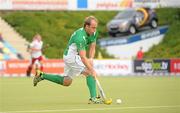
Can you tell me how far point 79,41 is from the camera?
38.9 feet

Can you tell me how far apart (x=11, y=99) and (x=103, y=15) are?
2859cm

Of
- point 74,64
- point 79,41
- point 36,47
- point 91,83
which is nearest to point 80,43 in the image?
point 79,41

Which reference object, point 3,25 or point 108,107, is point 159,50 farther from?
point 108,107

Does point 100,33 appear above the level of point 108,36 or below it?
above

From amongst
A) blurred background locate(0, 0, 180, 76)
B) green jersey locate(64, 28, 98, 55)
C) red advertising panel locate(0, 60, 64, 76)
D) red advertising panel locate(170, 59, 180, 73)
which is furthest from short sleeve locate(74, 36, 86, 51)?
red advertising panel locate(170, 59, 180, 73)

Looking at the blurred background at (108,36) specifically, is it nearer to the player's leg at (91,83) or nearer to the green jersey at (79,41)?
the player's leg at (91,83)

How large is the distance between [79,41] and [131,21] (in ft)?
89.0

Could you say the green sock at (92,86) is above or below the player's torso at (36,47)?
below

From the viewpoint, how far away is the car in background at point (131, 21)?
38.7 m

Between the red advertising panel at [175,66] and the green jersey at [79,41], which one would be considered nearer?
the green jersey at [79,41]

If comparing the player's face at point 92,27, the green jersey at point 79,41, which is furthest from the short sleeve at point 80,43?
the player's face at point 92,27

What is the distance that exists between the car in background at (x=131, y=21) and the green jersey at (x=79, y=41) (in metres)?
26.4

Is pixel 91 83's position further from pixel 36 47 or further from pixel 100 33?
pixel 100 33

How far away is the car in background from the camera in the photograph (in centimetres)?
3872
